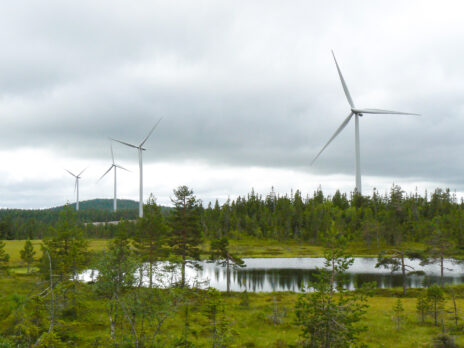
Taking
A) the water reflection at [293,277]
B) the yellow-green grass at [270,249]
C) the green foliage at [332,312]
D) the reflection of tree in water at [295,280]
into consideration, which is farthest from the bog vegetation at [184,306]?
the yellow-green grass at [270,249]

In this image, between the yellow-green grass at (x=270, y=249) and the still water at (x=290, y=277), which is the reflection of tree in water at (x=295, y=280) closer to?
the still water at (x=290, y=277)

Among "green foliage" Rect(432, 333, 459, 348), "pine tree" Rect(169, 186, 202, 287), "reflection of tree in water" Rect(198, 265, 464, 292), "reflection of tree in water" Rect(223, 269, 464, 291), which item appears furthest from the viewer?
"reflection of tree in water" Rect(198, 265, 464, 292)

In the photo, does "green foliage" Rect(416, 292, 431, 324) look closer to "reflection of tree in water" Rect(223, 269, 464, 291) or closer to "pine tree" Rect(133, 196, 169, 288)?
"reflection of tree in water" Rect(223, 269, 464, 291)

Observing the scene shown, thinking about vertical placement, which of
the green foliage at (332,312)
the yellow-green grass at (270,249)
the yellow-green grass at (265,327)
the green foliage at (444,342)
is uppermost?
the green foliage at (332,312)

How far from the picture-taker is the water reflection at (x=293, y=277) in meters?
69.9

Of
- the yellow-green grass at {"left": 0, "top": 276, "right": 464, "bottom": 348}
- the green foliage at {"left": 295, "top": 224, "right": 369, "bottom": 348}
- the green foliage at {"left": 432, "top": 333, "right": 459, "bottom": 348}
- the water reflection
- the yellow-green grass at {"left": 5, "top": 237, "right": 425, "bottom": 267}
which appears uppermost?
the green foliage at {"left": 295, "top": 224, "right": 369, "bottom": 348}

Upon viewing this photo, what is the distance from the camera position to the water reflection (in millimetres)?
69938

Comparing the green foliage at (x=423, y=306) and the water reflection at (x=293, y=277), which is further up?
the green foliage at (x=423, y=306)

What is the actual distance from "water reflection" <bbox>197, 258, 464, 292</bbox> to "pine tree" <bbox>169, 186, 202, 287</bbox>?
14718mm

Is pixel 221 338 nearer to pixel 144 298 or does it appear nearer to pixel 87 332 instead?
pixel 144 298

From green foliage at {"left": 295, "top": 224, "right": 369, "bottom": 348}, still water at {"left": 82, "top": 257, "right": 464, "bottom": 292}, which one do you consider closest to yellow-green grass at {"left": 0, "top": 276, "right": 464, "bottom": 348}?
green foliage at {"left": 295, "top": 224, "right": 369, "bottom": 348}

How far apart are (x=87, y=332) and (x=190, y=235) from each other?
22114 millimetres

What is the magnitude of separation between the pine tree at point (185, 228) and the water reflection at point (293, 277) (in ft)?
48.3

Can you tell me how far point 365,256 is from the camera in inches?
4985
